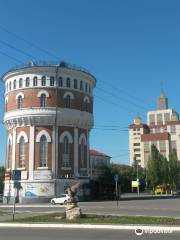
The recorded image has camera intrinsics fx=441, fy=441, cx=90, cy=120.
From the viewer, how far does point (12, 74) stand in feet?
197

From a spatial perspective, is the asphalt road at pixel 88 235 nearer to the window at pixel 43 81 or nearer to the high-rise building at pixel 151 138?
the window at pixel 43 81

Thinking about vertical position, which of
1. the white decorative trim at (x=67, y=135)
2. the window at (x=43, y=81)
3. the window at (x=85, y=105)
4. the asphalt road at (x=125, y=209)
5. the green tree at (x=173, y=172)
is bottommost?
the asphalt road at (x=125, y=209)

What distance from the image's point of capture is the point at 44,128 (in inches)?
2295

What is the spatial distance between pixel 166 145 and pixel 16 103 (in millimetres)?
120642

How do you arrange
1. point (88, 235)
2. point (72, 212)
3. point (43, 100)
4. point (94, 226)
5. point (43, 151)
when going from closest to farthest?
1. point (88, 235)
2. point (94, 226)
3. point (72, 212)
4. point (43, 151)
5. point (43, 100)

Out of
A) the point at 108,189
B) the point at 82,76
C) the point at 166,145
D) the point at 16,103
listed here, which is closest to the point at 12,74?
the point at 16,103

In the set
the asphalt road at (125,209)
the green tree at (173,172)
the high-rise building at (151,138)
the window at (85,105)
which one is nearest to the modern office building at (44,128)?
the window at (85,105)

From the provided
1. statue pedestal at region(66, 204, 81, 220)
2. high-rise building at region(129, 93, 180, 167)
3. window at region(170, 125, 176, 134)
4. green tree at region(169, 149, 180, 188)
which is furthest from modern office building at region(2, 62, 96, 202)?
window at region(170, 125, 176, 134)

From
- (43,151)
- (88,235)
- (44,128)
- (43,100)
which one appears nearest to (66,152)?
(43,151)

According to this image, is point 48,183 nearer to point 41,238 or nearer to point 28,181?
point 28,181

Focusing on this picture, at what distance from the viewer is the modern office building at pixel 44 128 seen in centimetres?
5694

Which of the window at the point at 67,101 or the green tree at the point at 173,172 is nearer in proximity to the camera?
the window at the point at 67,101

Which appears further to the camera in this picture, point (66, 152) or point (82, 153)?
point (82, 153)

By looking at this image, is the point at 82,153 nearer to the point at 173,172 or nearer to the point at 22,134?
the point at 22,134
